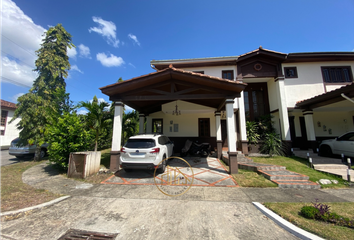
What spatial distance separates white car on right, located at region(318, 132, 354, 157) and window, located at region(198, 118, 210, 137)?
694cm

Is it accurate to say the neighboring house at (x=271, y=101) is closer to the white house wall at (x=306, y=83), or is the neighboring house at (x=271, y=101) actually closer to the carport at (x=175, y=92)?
the white house wall at (x=306, y=83)

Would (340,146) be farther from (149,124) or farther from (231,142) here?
(149,124)

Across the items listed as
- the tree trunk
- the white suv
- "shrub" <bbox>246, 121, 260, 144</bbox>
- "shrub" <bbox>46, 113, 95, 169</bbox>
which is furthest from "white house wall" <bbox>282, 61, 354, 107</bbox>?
the tree trunk

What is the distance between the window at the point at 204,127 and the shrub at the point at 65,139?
315 inches

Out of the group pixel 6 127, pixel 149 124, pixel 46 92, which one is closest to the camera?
pixel 46 92

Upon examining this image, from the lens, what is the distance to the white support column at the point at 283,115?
349 inches

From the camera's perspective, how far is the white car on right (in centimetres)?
687

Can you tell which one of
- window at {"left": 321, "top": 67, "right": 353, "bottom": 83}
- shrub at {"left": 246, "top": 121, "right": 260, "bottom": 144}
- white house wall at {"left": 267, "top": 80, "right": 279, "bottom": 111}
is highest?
window at {"left": 321, "top": 67, "right": 353, "bottom": 83}

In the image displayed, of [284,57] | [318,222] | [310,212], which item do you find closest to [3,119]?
[310,212]

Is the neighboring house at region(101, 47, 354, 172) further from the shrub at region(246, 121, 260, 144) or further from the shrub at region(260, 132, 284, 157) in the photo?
the shrub at region(246, 121, 260, 144)

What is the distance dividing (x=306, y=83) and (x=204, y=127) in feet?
26.2

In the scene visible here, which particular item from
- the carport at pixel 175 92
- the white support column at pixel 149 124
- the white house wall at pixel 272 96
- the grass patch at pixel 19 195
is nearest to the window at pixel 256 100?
the white house wall at pixel 272 96

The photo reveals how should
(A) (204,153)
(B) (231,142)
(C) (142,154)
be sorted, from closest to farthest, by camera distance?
(C) (142,154), (B) (231,142), (A) (204,153)

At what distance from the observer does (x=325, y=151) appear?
314 inches
